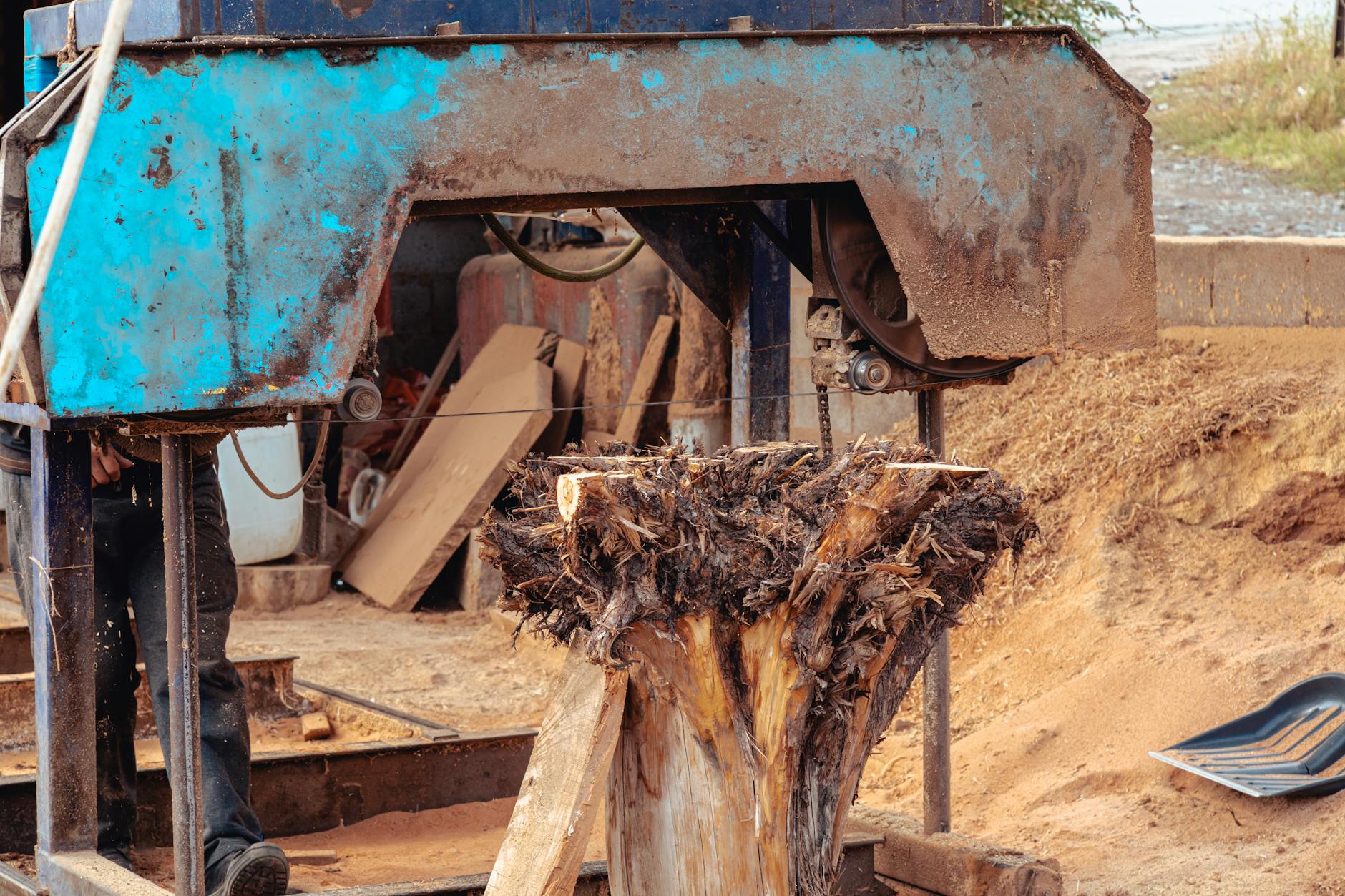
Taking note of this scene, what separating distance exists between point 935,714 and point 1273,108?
28.3 feet

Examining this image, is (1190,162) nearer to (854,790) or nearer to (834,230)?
(834,230)

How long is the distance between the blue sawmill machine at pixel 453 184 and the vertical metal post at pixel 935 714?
0.08ft

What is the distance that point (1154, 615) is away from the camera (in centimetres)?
530

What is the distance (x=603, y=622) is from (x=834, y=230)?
1274 mm

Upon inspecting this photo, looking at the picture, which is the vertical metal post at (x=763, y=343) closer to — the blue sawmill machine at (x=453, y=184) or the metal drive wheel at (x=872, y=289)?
the blue sawmill machine at (x=453, y=184)

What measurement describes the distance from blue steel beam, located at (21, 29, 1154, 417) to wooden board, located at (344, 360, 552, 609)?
4.73 meters

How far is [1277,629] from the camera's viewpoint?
4.94 m

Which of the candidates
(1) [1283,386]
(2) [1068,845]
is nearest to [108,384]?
(2) [1068,845]

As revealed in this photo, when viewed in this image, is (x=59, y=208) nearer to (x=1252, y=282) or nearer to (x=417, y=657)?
(x=1252, y=282)

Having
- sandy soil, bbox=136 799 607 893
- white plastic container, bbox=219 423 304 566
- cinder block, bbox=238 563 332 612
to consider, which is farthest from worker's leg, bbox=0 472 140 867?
cinder block, bbox=238 563 332 612

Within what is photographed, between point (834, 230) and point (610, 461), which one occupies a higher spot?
point (834, 230)

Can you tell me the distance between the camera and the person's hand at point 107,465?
3836 millimetres

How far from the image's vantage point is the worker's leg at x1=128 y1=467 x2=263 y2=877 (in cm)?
397

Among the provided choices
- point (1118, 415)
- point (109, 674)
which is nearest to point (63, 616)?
point (109, 674)
